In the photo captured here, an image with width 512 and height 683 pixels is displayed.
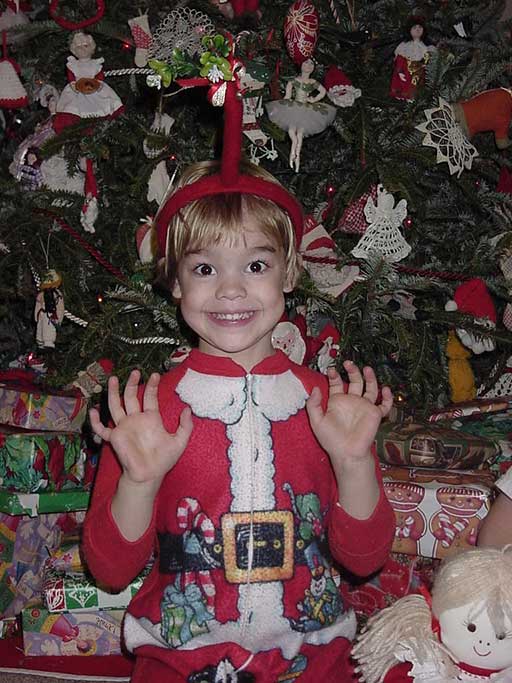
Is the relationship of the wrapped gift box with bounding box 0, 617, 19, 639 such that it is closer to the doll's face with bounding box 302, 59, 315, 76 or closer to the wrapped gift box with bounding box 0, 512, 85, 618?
the wrapped gift box with bounding box 0, 512, 85, 618

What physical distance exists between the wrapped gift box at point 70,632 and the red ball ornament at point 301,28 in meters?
1.28

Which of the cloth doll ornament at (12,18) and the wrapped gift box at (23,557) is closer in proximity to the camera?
the wrapped gift box at (23,557)

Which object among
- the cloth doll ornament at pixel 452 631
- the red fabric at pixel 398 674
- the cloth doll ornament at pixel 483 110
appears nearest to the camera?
the cloth doll ornament at pixel 452 631

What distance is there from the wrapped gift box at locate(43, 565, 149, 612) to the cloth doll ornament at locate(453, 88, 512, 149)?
1.29 metres

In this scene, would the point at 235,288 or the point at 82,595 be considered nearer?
the point at 235,288

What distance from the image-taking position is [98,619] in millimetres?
1715

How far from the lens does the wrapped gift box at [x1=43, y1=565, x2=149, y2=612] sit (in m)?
1.68

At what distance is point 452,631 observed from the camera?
1105 mm

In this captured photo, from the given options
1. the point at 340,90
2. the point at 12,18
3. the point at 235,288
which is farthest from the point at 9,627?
the point at 12,18

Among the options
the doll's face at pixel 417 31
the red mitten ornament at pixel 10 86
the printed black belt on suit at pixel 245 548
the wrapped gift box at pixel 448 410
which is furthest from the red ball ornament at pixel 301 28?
the printed black belt on suit at pixel 245 548

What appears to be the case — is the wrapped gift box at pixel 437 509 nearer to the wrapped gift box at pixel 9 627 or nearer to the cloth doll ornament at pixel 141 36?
the wrapped gift box at pixel 9 627

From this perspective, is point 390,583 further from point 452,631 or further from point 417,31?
point 417,31

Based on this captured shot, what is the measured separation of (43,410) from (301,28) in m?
1.06

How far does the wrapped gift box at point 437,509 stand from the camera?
64.8 inches
